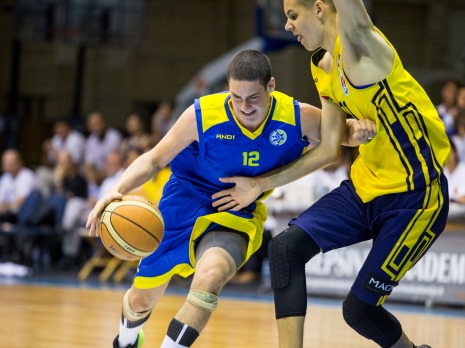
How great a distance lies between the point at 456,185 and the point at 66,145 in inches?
269

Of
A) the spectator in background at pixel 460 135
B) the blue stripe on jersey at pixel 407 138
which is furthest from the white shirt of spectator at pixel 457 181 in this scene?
the blue stripe on jersey at pixel 407 138

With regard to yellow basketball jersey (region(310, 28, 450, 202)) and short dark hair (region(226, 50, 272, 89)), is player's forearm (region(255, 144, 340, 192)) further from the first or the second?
short dark hair (region(226, 50, 272, 89))

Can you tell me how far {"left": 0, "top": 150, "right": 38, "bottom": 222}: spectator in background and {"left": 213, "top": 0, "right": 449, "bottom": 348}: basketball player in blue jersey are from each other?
9593mm

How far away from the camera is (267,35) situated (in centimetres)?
1420

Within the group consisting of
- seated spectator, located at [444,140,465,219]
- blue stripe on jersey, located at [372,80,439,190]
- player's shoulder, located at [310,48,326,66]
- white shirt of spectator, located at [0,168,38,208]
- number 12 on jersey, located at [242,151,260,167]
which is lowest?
white shirt of spectator, located at [0,168,38,208]

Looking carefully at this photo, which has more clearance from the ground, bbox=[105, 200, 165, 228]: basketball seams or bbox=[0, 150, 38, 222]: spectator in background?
bbox=[105, 200, 165, 228]: basketball seams

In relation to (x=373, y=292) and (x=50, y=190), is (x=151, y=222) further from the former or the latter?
(x=50, y=190)

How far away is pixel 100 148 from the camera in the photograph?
574 inches

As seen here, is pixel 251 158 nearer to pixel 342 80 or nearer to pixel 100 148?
pixel 342 80

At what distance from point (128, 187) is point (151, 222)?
0.21 m

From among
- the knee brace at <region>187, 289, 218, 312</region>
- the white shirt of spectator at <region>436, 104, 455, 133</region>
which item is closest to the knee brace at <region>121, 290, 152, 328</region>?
the knee brace at <region>187, 289, 218, 312</region>

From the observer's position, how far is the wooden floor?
693 centimetres

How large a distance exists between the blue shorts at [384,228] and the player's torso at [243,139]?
0.44 metres

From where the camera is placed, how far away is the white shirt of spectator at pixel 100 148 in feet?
47.6
